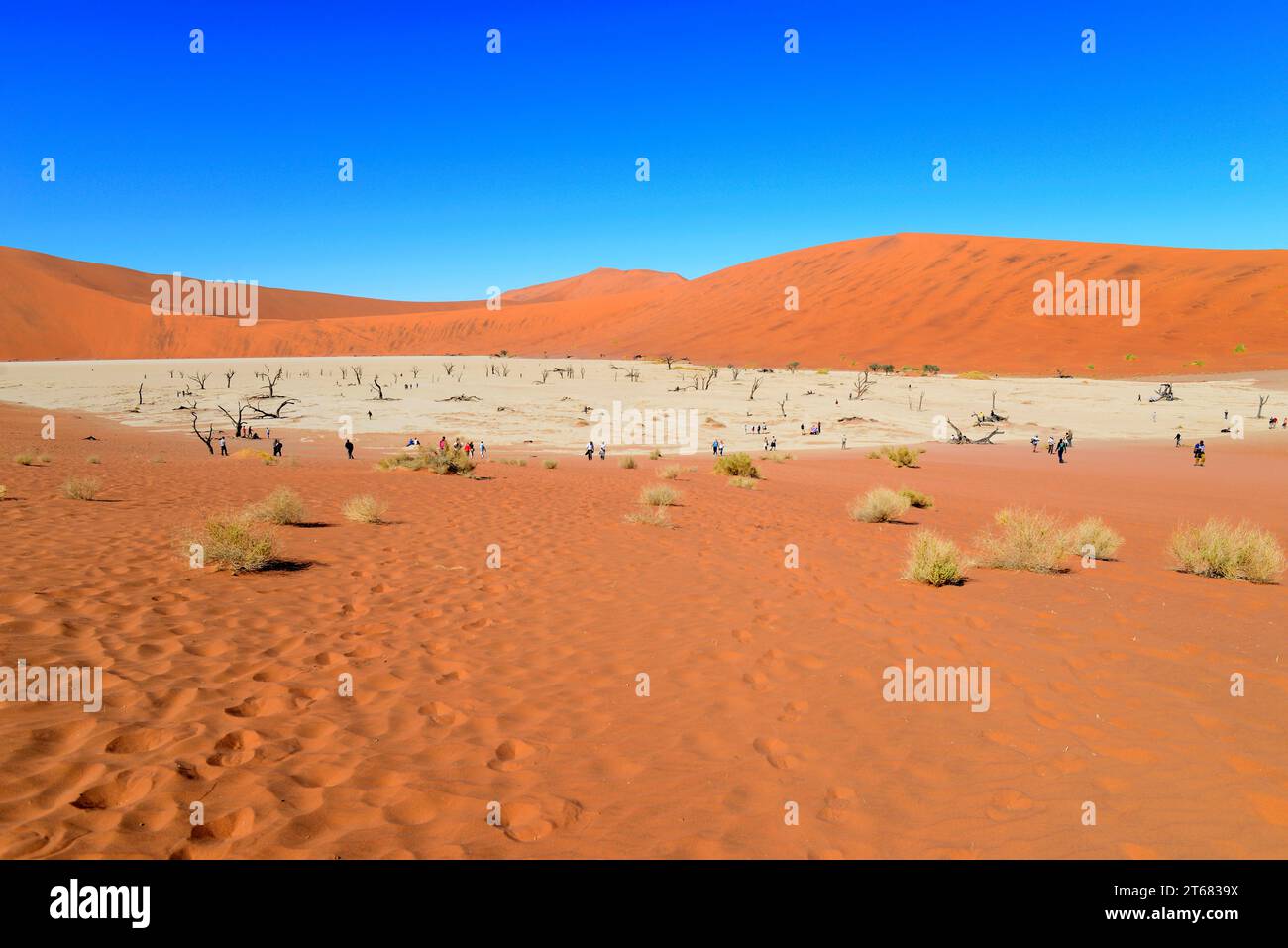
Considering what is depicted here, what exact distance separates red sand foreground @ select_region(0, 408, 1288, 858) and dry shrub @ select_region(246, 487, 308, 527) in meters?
0.75

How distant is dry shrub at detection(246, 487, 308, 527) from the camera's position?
10234 millimetres

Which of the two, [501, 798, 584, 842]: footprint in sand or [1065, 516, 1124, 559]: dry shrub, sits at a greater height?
[1065, 516, 1124, 559]: dry shrub

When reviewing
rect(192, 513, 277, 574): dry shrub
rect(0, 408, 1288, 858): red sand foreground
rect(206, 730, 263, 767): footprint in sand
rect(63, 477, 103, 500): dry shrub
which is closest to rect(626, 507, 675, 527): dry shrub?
rect(0, 408, 1288, 858): red sand foreground

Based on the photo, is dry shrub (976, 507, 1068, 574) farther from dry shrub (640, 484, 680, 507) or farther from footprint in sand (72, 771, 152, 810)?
footprint in sand (72, 771, 152, 810)

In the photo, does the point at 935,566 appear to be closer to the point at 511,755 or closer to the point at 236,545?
the point at 511,755

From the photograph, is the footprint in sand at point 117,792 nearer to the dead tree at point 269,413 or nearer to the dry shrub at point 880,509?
the dry shrub at point 880,509

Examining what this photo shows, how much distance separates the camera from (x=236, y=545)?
7.57 metres

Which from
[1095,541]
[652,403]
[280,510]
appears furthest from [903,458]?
[280,510]

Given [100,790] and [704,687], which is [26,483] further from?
[704,687]

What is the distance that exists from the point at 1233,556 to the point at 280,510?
13364 millimetres

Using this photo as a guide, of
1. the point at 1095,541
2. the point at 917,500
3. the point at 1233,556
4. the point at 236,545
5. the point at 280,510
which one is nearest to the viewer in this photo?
the point at 236,545

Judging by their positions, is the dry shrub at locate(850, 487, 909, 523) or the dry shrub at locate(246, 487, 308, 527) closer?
the dry shrub at locate(246, 487, 308, 527)

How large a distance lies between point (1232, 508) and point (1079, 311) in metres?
67.2

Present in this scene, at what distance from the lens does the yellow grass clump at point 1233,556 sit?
8.21 metres
